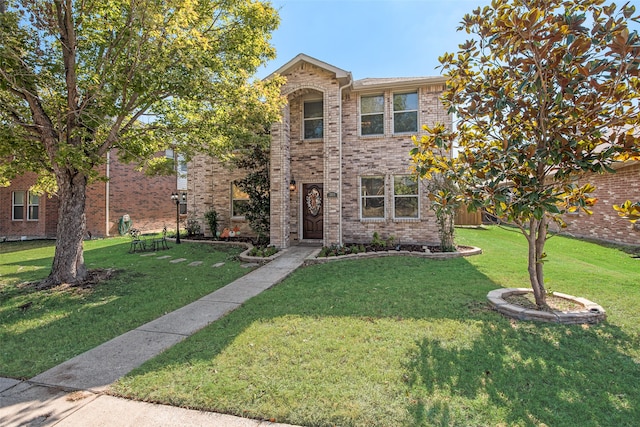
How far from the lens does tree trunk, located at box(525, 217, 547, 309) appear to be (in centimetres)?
502

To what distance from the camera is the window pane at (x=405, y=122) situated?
1186cm

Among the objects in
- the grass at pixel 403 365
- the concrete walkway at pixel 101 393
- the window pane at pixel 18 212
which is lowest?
the concrete walkway at pixel 101 393

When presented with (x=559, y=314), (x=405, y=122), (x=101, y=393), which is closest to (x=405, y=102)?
(x=405, y=122)

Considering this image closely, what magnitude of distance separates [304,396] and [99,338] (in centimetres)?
329

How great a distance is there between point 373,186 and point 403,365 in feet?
29.8

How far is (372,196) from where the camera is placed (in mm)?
12117

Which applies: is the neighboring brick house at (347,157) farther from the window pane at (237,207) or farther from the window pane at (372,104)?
the window pane at (237,207)

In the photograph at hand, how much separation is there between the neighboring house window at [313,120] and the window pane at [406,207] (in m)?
3.90

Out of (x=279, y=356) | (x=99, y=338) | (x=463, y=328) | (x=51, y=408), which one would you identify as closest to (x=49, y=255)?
(x=99, y=338)

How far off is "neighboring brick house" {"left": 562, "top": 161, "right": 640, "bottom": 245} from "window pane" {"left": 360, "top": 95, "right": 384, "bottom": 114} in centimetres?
720

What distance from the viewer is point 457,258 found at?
9.68 meters

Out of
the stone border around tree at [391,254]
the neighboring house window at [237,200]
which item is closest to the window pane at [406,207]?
the stone border around tree at [391,254]

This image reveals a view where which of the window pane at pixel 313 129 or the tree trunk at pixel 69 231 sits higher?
the window pane at pixel 313 129

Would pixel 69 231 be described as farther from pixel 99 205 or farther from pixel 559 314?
pixel 99 205
